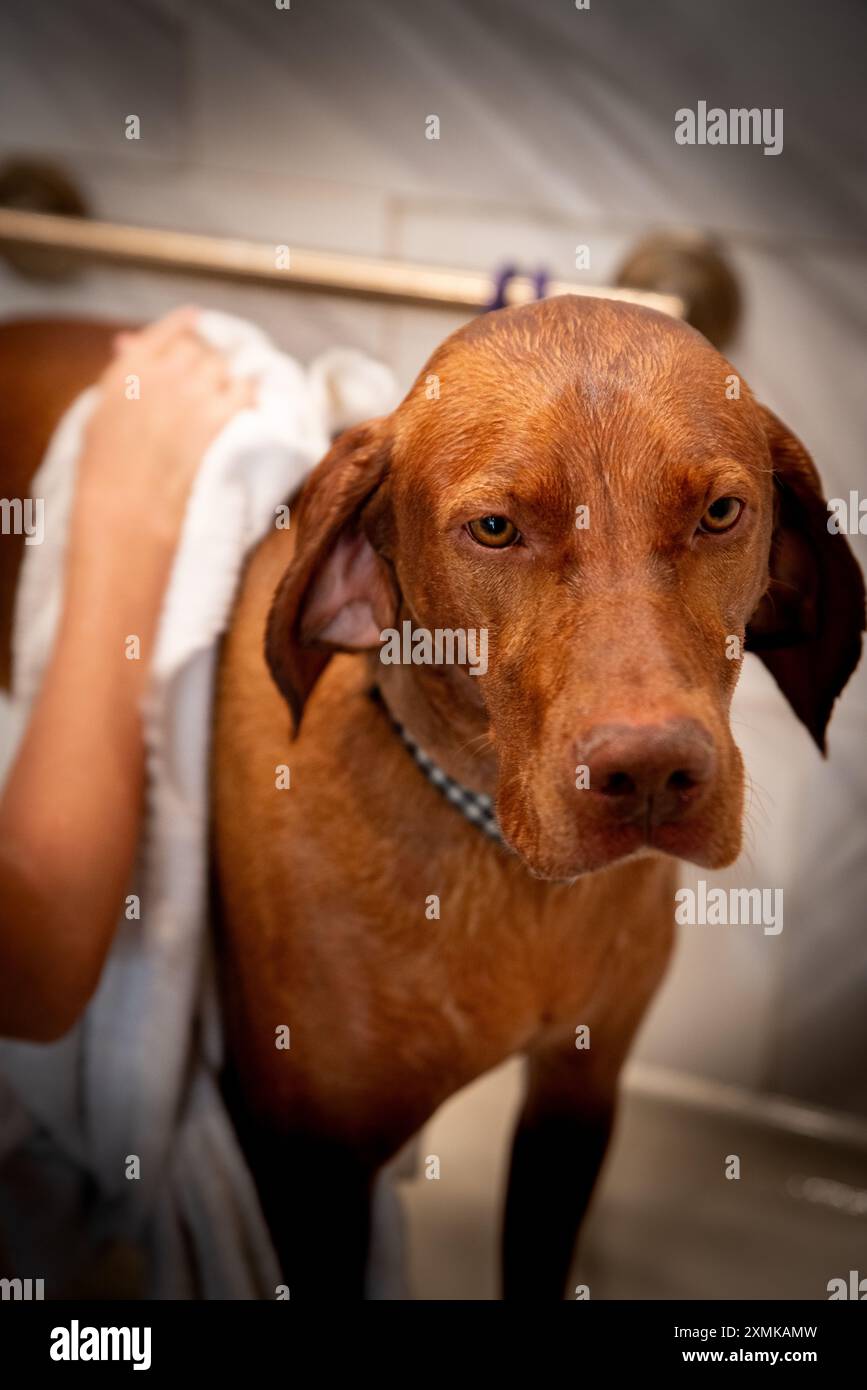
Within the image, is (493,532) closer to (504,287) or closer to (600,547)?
(600,547)

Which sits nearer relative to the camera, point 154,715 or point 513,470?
point 513,470

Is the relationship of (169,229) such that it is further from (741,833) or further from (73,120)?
(741,833)

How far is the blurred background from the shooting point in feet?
2.13

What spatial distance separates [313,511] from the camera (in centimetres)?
60

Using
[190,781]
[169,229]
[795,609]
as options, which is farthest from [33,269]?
[795,609]

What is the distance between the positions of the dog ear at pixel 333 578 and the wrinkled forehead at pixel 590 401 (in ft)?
0.22

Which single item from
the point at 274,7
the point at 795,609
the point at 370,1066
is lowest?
the point at 370,1066

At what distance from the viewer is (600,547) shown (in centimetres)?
49

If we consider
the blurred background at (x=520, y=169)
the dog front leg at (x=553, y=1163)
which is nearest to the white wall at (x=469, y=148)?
the blurred background at (x=520, y=169)

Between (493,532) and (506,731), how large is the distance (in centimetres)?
9

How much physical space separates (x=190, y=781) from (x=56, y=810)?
0.27 feet

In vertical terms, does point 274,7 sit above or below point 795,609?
above
